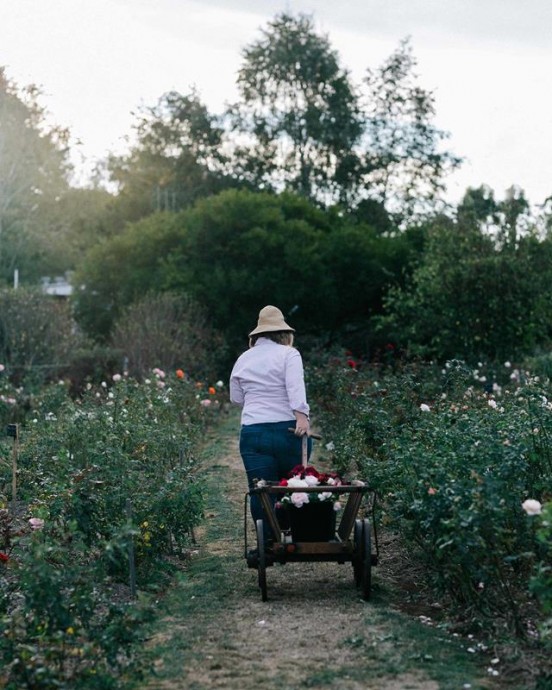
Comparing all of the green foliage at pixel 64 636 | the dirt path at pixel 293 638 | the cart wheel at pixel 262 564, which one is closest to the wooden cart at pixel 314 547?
the cart wheel at pixel 262 564

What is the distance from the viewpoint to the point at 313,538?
607 cm

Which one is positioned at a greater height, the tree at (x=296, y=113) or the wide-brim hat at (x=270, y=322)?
the tree at (x=296, y=113)

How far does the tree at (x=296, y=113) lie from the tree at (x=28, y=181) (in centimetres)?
681

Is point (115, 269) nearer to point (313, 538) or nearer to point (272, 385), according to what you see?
point (272, 385)

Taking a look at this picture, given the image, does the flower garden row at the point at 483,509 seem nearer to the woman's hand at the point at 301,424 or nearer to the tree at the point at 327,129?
the woman's hand at the point at 301,424

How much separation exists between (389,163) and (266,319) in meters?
30.9

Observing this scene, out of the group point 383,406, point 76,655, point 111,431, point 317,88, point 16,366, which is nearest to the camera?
point 76,655

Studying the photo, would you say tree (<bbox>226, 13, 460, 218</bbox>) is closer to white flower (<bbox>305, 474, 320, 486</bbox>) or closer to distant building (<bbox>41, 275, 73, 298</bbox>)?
distant building (<bbox>41, 275, 73, 298</bbox>)

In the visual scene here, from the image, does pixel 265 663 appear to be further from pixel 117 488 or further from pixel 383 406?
pixel 383 406

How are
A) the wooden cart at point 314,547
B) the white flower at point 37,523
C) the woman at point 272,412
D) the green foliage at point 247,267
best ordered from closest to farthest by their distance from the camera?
the white flower at point 37,523 → the wooden cart at point 314,547 → the woman at point 272,412 → the green foliage at point 247,267

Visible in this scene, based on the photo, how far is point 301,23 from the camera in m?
37.1

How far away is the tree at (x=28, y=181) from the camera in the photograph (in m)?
34.1

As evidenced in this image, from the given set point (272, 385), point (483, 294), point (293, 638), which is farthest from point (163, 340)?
point (293, 638)

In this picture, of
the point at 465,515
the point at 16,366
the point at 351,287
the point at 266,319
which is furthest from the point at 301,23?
the point at 465,515
